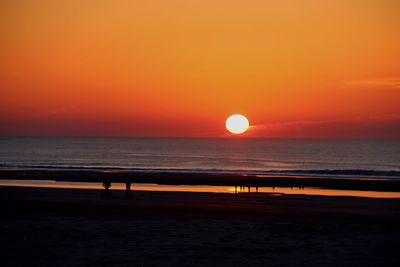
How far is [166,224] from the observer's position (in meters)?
21.4

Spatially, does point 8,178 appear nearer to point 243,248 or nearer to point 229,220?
point 229,220

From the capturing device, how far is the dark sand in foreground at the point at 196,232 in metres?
15.4

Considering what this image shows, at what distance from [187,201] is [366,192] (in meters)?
17.4

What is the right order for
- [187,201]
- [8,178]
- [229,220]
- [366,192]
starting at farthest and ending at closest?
[8,178], [366,192], [187,201], [229,220]

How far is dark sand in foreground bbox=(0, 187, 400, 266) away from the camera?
1535 centimetres

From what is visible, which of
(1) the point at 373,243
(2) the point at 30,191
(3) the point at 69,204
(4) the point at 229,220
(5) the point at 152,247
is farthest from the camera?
(2) the point at 30,191

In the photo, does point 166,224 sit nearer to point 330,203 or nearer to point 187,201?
point 187,201

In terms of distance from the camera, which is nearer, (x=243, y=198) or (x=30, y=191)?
(x=243, y=198)

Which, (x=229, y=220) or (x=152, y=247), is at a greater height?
(x=229, y=220)

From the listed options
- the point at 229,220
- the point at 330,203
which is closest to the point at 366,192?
the point at 330,203

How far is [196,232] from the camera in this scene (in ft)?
64.3

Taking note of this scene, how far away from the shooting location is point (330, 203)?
31.0m

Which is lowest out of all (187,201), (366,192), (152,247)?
(152,247)

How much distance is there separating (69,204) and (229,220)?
9417 millimetres
